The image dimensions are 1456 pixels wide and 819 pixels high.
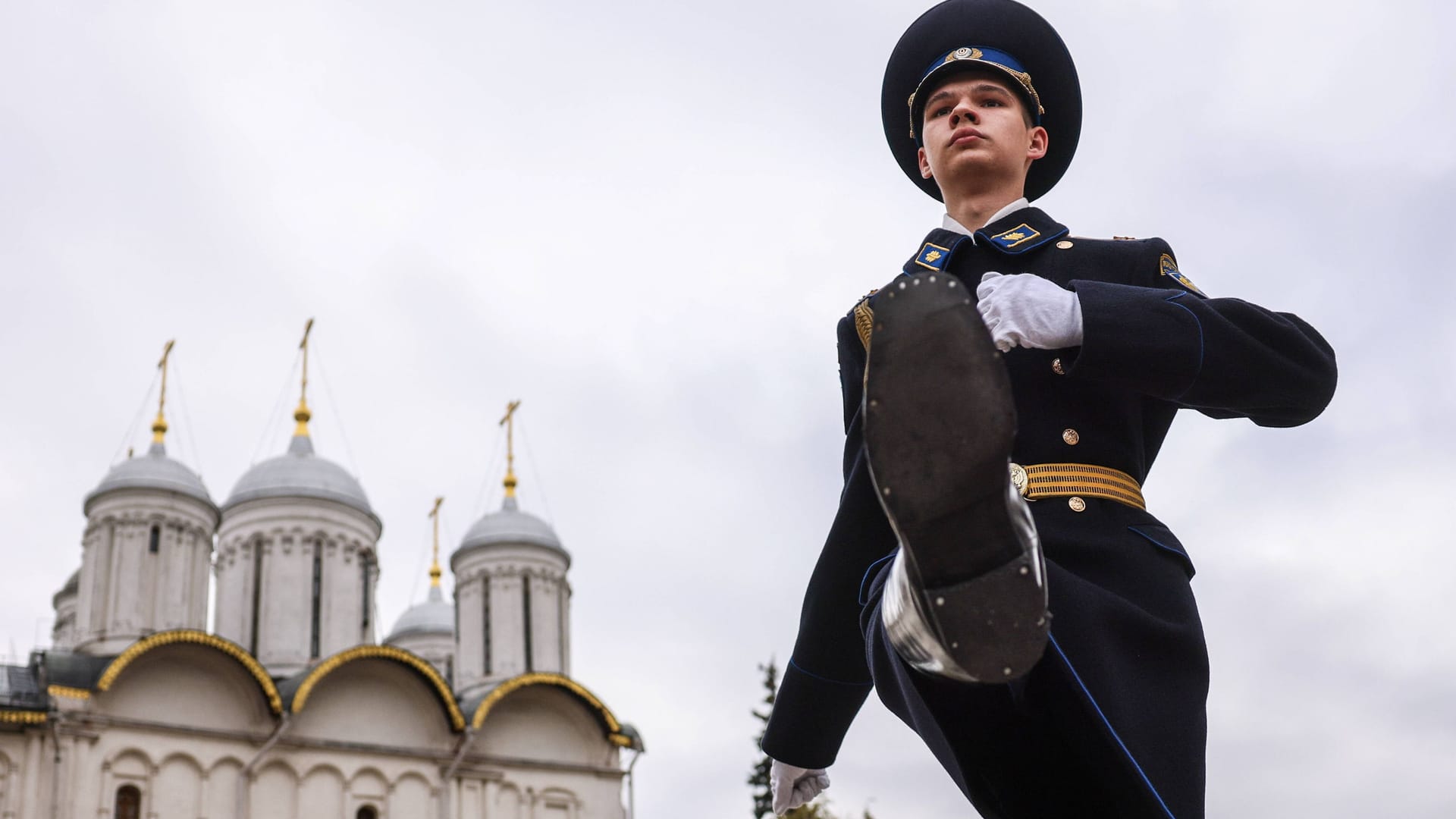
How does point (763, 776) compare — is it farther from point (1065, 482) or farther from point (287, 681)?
point (1065, 482)

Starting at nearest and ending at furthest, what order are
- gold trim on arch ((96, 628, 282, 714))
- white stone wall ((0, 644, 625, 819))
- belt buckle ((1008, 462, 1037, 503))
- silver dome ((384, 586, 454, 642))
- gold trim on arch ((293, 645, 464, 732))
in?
1. belt buckle ((1008, 462, 1037, 503))
2. white stone wall ((0, 644, 625, 819))
3. gold trim on arch ((96, 628, 282, 714))
4. gold trim on arch ((293, 645, 464, 732))
5. silver dome ((384, 586, 454, 642))

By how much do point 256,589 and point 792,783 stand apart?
28.2 metres

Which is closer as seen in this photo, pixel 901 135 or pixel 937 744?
pixel 937 744

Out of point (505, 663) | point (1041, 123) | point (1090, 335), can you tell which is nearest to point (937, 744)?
point (1090, 335)

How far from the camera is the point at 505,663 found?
31047 mm

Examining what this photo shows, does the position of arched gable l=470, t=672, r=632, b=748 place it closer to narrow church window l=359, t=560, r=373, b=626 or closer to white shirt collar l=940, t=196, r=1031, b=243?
narrow church window l=359, t=560, r=373, b=626

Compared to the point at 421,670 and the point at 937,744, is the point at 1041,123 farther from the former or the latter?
the point at 421,670

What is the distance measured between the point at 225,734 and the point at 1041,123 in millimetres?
25289

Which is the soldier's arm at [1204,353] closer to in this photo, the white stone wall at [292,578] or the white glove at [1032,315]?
the white glove at [1032,315]

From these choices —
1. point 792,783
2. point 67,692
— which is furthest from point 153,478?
point 792,783

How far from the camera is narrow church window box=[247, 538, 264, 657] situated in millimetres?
29078

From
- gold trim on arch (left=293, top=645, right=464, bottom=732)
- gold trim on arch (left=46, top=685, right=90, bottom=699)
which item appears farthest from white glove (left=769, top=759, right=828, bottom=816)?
gold trim on arch (left=293, top=645, right=464, bottom=732)

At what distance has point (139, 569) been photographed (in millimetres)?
28469

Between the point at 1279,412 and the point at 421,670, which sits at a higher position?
the point at 421,670
